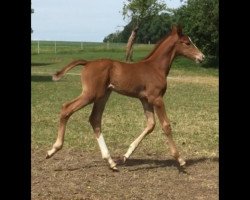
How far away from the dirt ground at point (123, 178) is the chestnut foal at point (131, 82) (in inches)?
11.0

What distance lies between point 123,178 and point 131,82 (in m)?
1.47

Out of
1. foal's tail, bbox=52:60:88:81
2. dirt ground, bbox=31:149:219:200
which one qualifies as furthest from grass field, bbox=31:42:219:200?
foal's tail, bbox=52:60:88:81

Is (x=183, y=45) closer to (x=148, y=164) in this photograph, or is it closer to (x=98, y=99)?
(x=98, y=99)

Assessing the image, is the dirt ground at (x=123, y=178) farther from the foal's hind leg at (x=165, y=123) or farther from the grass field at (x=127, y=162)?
the foal's hind leg at (x=165, y=123)

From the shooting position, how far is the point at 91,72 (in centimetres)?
700

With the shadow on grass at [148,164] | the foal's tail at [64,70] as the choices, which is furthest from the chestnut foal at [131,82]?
the shadow on grass at [148,164]

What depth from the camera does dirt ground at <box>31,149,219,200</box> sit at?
18.9 feet

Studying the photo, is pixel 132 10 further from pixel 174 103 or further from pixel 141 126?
pixel 141 126

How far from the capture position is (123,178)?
21.8 ft

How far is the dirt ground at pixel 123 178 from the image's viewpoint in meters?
5.75

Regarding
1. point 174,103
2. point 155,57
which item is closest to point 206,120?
point 174,103

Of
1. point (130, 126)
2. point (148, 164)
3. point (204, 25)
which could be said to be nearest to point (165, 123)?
point (148, 164)

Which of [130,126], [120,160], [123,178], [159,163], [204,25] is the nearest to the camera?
[123,178]
